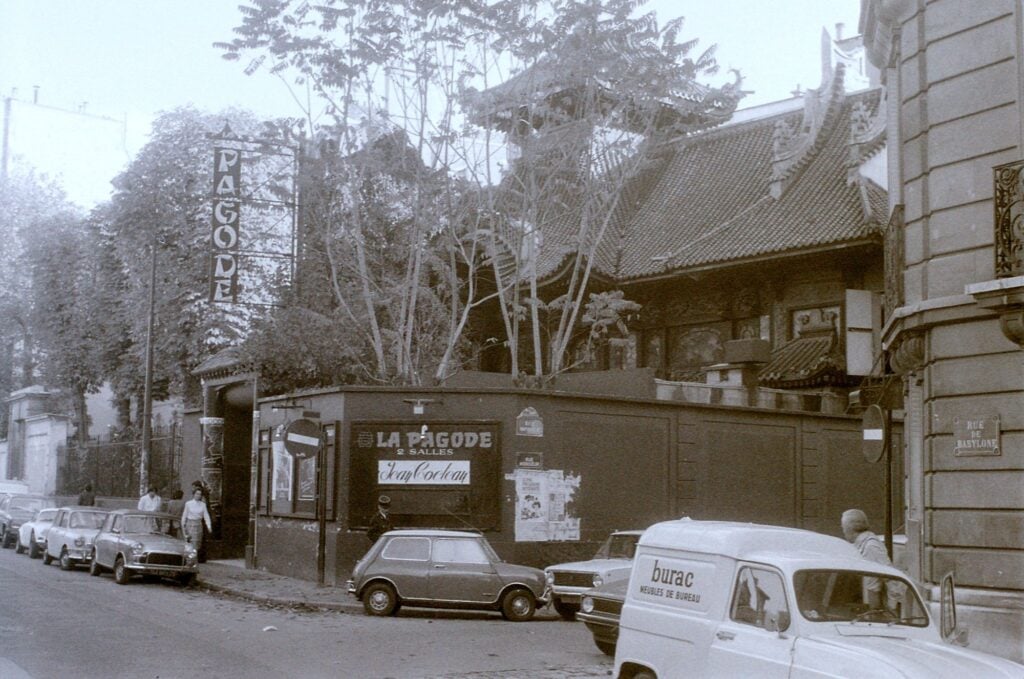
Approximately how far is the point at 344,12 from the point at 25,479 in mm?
35734

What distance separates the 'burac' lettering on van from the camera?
894 cm

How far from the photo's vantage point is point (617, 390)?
2466cm

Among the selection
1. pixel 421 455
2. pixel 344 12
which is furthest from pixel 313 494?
pixel 344 12

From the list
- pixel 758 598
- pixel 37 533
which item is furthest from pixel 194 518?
pixel 758 598

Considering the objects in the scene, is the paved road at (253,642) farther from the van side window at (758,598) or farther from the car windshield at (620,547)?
the van side window at (758,598)

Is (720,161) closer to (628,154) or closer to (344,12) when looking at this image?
(628,154)

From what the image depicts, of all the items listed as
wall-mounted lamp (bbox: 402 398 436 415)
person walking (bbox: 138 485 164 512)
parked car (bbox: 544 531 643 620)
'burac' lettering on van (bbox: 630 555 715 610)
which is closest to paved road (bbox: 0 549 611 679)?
parked car (bbox: 544 531 643 620)

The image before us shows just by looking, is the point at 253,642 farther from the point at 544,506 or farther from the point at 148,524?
the point at 148,524

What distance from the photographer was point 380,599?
17.3 meters

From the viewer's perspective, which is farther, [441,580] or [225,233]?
[225,233]

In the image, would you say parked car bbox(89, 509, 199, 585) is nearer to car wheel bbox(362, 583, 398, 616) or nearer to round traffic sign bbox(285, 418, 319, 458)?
round traffic sign bbox(285, 418, 319, 458)

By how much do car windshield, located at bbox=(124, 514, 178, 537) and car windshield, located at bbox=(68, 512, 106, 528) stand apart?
3.02m

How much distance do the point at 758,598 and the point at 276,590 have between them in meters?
13.8

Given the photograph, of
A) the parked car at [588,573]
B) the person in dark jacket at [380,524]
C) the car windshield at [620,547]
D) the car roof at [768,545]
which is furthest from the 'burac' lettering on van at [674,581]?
the person in dark jacket at [380,524]
